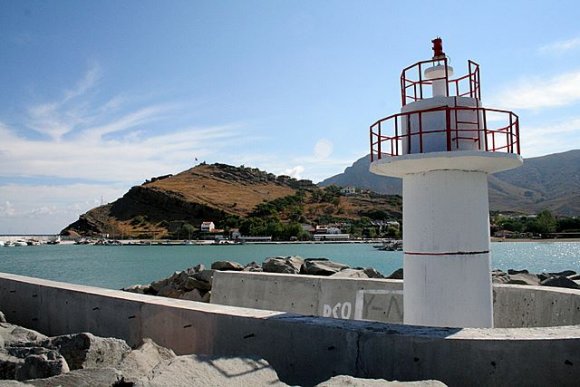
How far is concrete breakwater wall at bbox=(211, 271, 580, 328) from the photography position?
813cm

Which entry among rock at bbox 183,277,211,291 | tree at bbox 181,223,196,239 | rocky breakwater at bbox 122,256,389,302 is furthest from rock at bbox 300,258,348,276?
tree at bbox 181,223,196,239

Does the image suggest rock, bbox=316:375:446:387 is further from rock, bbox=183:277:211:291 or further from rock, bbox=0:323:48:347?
rock, bbox=183:277:211:291

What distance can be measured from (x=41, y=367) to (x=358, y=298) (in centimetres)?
654

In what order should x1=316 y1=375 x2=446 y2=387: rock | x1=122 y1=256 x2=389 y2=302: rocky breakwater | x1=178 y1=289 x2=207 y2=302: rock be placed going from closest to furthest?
x1=316 y1=375 x2=446 y2=387: rock → x1=122 y1=256 x2=389 y2=302: rocky breakwater → x1=178 y1=289 x2=207 y2=302: rock

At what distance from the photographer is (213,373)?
4.41 m

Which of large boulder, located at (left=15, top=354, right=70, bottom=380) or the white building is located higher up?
the white building

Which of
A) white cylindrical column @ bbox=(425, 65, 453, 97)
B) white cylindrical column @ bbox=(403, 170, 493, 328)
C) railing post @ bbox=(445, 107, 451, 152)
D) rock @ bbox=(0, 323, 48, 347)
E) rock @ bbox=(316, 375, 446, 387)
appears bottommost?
rock @ bbox=(0, 323, 48, 347)

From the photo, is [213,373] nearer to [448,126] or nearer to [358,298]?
[448,126]

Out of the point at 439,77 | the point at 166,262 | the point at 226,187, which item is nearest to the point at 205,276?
the point at 439,77

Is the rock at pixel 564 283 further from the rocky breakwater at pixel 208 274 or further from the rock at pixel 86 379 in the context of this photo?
the rock at pixel 86 379

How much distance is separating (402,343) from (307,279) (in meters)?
6.59

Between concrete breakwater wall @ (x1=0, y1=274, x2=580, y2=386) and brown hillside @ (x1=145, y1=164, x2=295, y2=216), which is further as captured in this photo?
brown hillside @ (x1=145, y1=164, x2=295, y2=216)

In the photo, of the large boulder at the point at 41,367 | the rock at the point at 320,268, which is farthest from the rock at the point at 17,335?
the rock at the point at 320,268

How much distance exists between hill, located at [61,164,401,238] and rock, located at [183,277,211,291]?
101713 mm
